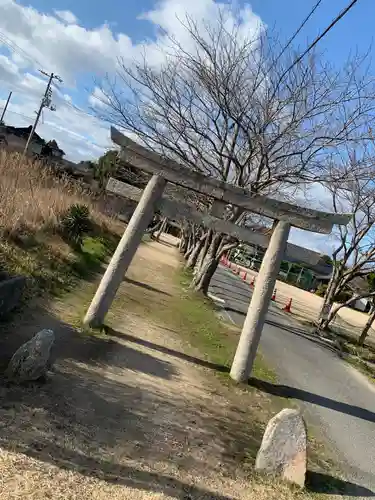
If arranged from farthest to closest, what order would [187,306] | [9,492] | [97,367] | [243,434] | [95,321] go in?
[187,306] < [95,321] < [97,367] < [243,434] < [9,492]

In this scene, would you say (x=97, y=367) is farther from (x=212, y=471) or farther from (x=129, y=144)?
(x=129, y=144)

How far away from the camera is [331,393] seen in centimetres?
930

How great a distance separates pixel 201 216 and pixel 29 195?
Answer: 5029 mm

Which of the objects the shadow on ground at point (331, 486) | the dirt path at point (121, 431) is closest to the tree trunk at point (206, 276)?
the dirt path at point (121, 431)

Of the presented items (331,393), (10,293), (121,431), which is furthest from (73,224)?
(121,431)

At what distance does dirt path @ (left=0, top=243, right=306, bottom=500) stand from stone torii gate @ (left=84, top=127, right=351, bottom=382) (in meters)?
1.09

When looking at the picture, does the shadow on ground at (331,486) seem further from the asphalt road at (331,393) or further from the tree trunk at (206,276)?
the tree trunk at (206,276)

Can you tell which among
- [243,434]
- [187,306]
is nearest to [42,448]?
[243,434]

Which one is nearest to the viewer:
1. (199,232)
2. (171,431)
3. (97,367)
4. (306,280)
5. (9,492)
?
(9,492)

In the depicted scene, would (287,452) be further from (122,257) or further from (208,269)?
(208,269)

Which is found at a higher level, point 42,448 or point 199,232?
point 199,232

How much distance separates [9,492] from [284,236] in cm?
588

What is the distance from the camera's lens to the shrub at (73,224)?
13137mm

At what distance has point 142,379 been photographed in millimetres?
6145
